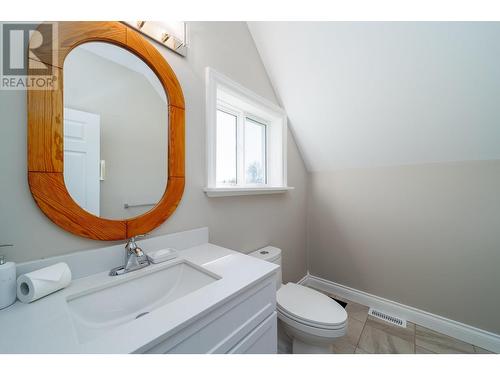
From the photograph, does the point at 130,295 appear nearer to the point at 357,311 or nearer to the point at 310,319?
the point at 310,319

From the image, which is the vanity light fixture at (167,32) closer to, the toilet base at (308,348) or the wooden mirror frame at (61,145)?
the wooden mirror frame at (61,145)

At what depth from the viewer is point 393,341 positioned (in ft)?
4.67

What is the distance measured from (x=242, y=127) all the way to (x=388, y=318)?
210 cm

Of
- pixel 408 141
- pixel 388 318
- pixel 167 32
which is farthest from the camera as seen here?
pixel 388 318

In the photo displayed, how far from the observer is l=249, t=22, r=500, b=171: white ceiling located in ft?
3.76

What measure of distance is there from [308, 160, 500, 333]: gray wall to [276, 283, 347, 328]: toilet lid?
2.89 ft

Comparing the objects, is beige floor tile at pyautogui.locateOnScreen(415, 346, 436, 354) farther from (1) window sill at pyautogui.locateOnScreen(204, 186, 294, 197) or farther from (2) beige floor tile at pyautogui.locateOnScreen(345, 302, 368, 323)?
(1) window sill at pyautogui.locateOnScreen(204, 186, 294, 197)

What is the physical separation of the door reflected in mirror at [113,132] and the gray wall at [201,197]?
0.41ft

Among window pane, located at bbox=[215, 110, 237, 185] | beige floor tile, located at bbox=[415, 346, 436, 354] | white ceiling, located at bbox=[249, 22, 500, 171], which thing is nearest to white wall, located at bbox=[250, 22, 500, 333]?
white ceiling, located at bbox=[249, 22, 500, 171]

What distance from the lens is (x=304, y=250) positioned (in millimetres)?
2211

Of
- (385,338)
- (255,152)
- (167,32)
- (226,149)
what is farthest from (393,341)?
(167,32)
